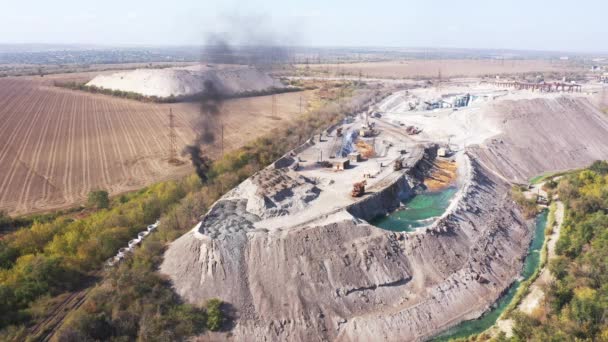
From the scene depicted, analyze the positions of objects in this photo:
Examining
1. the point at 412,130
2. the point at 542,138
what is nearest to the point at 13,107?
the point at 412,130

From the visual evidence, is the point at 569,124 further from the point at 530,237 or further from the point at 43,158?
the point at 43,158

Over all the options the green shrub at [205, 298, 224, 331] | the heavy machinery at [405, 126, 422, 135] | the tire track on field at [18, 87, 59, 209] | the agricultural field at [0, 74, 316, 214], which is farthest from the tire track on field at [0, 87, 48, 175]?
the heavy machinery at [405, 126, 422, 135]

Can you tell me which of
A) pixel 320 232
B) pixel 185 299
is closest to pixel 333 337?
pixel 320 232

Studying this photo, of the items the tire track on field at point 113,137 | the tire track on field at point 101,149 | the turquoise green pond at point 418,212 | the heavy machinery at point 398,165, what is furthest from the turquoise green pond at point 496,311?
the tire track on field at point 113,137

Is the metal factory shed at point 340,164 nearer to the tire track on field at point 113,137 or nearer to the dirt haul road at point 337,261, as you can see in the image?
the dirt haul road at point 337,261

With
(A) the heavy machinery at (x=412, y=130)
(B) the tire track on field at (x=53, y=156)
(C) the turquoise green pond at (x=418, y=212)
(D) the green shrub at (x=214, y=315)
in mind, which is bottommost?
(D) the green shrub at (x=214, y=315)

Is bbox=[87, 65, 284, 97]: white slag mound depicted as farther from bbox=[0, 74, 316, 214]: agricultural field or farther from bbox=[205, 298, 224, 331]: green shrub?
bbox=[205, 298, 224, 331]: green shrub

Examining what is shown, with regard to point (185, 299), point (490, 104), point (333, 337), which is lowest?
point (333, 337)
